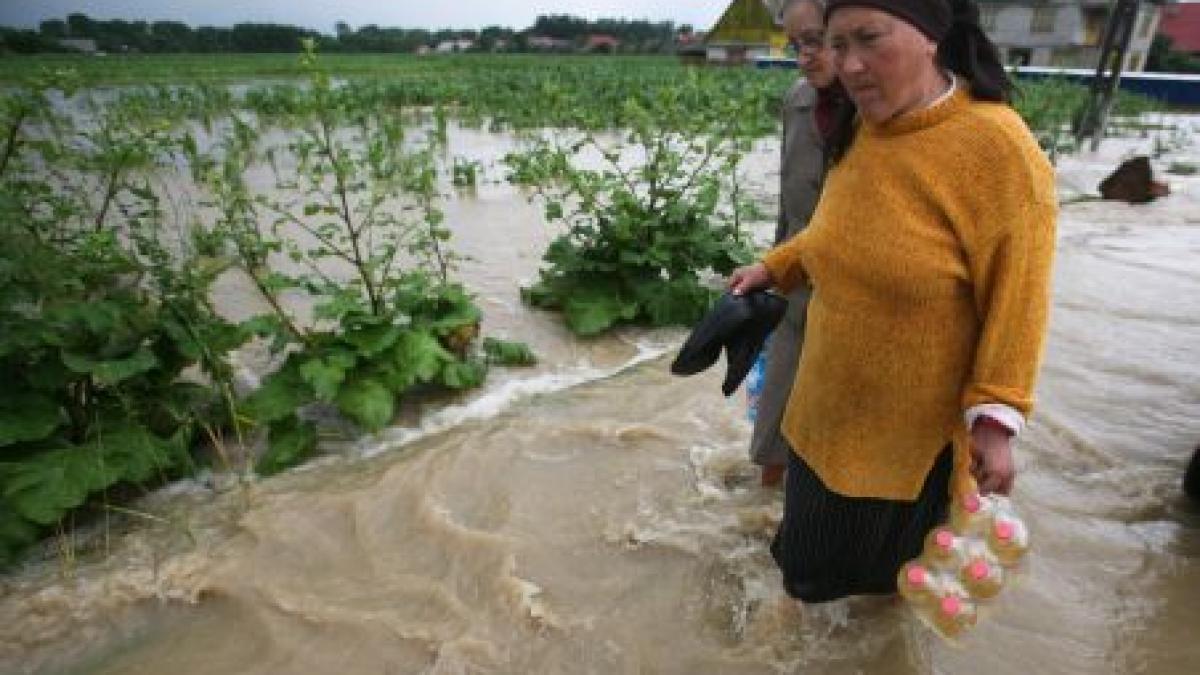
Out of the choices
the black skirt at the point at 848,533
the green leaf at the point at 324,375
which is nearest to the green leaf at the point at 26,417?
the green leaf at the point at 324,375

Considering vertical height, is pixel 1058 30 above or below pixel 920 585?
below

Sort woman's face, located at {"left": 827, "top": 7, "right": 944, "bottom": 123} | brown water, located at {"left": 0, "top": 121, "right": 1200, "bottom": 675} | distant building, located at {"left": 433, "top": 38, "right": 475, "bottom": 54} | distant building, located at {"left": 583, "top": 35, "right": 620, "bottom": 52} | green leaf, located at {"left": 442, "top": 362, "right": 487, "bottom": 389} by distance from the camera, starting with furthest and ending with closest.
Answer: distant building, located at {"left": 583, "top": 35, "right": 620, "bottom": 52}, distant building, located at {"left": 433, "top": 38, "right": 475, "bottom": 54}, green leaf, located at {"left": 442, "top": 362, "right": 487, "bottom": 389}, brown water, located at {"left": 0, "top": 121, "right": 1200, "bottom": 675}, woman's face, located at {"left": 827, "top": 7, "right": 944, "bottom": 123}

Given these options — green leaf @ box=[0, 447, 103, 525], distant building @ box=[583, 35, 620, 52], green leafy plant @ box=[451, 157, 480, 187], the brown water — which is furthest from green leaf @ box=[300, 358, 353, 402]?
distant building @ box=[583, 35, 620, 52]

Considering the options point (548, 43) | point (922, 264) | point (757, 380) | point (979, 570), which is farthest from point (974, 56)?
point (548, 43)

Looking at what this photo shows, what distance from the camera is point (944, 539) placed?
186 centimetres

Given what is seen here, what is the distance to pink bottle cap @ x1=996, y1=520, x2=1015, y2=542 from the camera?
69.4 inches

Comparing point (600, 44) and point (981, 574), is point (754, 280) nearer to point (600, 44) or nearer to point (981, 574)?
point (981, 574)

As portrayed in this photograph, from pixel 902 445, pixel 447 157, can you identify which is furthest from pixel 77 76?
pixel 447 157

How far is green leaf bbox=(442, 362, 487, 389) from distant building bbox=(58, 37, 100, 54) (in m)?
33.9

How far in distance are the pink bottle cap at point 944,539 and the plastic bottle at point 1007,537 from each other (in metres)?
0.08

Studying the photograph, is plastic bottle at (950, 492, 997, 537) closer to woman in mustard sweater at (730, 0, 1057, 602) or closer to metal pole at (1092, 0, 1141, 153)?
woman in mustard sweater at (730, 0, 1057, 602)

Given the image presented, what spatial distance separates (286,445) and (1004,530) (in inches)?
116

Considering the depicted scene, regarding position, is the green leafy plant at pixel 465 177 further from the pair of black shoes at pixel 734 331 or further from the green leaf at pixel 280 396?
the pair of black shoes at pixel 734 331

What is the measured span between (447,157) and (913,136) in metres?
11.5
